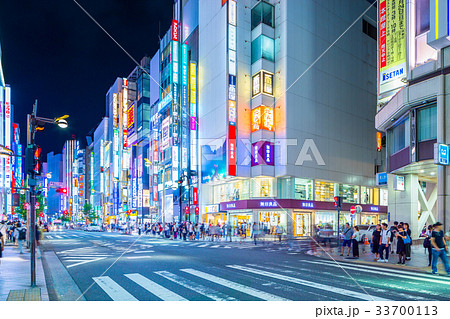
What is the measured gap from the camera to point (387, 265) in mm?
15055

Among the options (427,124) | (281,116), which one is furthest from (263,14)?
(427,124)

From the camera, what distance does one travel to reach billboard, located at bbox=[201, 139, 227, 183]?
4372 cm

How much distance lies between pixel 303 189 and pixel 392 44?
21115mm

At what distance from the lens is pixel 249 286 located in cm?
985

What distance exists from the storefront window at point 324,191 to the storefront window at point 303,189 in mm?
1229

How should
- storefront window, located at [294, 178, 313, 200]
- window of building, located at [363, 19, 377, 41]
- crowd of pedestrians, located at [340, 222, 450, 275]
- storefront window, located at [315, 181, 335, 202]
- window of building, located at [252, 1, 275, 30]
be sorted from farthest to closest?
window of building, located at [363, 19, 377, 41] < storefront window, located at [315, 181, 335, 202] < window of building, located at [252, 1, 275, 30] < storefront window, located at [294, 178, 313, 200] < crowd of pedestrians, located at [340, 222, 450, 275]

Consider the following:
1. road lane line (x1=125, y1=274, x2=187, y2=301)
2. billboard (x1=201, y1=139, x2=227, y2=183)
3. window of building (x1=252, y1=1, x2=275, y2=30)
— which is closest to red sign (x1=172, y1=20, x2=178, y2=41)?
window of building (x1=252, y1=1, x2=275, y2=30)

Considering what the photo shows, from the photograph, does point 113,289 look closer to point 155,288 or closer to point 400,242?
point 155,288

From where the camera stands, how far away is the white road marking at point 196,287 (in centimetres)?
846

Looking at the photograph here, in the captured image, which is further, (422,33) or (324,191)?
(324,191)

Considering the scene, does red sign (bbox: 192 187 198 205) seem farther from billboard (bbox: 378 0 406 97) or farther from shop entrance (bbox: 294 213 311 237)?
billboard (bbox: 378 0 406 97)

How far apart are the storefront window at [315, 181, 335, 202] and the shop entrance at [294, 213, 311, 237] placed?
2.87 metres
